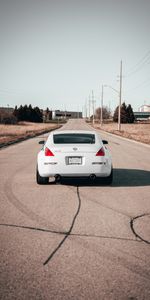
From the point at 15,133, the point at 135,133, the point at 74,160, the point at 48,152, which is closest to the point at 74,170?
the point at 74,160

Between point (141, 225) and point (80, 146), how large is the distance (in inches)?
130

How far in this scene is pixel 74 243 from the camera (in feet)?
14.5

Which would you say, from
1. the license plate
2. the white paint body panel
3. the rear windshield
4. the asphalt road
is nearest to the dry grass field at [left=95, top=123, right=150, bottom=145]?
the rear windshield

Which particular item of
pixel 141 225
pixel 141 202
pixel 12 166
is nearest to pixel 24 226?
pixel 141 225

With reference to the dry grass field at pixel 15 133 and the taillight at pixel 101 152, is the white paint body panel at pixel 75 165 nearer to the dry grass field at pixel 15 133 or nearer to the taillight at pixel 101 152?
the taillight at pixel 101 152

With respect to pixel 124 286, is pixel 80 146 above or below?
above

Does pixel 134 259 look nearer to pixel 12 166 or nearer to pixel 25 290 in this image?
pixel 25 290

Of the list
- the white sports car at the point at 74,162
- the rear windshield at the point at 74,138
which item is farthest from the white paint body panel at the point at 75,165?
the rear windshield at the point at 74,138

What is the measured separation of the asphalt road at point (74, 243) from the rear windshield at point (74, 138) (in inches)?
51.3

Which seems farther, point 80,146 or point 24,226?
point 80,146

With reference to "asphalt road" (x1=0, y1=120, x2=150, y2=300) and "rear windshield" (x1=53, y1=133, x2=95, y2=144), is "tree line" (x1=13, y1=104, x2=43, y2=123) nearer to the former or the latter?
"rear windshield" (x1=53, y1=133, x2=95, y2=144)

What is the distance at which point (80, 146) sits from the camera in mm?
8172

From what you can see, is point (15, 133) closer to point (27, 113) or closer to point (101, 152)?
point (101, 152)

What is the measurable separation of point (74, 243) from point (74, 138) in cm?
474
